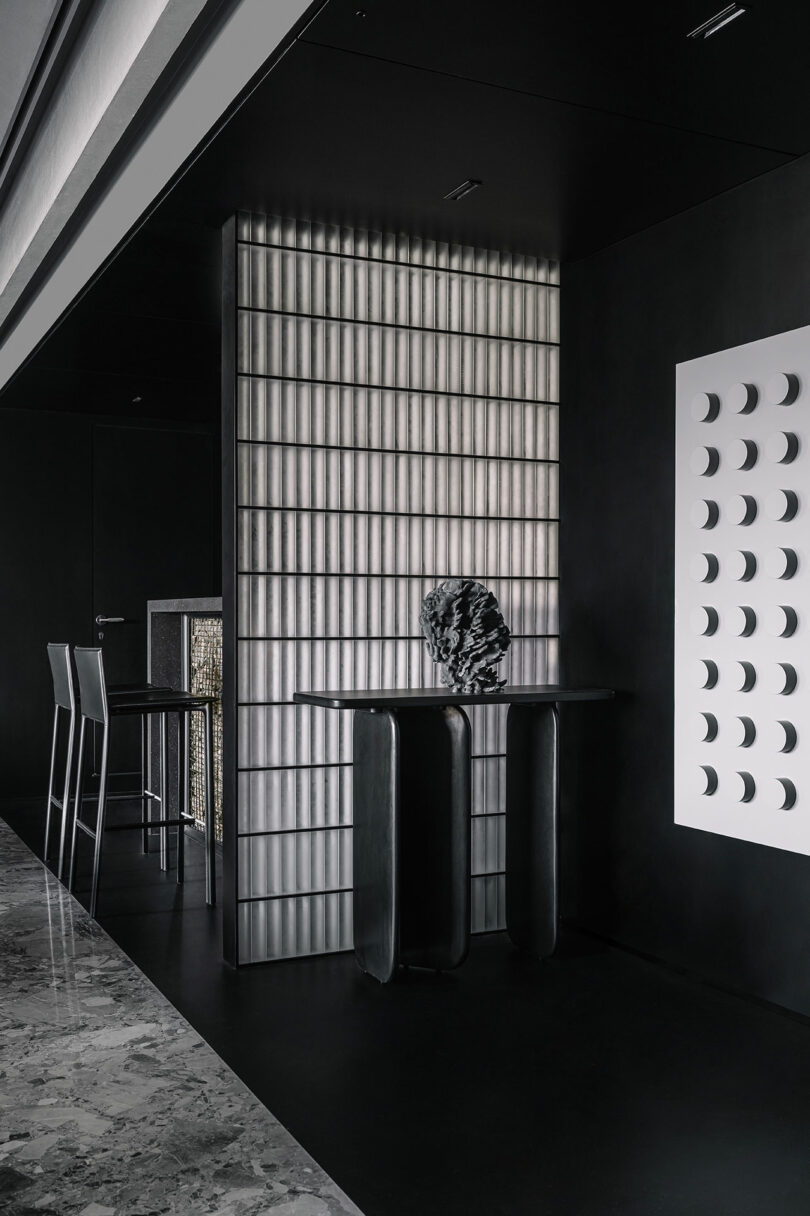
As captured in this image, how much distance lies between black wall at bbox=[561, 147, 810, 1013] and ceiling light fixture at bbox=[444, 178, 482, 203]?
0.64 meters

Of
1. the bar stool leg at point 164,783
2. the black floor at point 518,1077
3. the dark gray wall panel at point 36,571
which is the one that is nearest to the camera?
the black floor at point 518,1077

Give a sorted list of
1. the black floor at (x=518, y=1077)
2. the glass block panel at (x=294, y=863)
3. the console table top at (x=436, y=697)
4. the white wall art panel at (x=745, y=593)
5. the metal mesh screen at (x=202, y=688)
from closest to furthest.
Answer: the black floor at (x=518, y=1077) → the white wall art panel at (x=745, y=593) → the console table top at (x=436, y=697) → the glass block panel at (x=294, y=863) → the metal mesh screen at (x=202, y=688)

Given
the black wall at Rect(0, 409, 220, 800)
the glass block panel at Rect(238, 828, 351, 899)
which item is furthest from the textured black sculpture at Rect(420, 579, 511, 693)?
the black wall at Rect(0, 409, 220, 800)

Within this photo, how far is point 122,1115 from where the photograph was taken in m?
2.06

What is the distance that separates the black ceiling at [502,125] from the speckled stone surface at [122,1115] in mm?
2187

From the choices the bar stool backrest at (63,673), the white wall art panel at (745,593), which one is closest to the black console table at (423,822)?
the white wall art panel at (745,593)

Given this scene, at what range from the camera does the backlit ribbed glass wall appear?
11.4ft

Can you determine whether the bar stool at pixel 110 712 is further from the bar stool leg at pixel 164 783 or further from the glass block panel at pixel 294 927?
the glass block panel at pixel 294 927

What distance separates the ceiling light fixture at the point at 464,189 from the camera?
3.15 m

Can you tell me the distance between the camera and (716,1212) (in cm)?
194

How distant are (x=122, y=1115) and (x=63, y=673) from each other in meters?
2.78

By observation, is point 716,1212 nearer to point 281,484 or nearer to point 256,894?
point 256,894

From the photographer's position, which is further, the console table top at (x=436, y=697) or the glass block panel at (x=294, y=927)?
the glass block panel at (x=294, y=927)

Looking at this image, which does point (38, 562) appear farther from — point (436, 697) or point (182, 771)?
point (436, 697)
